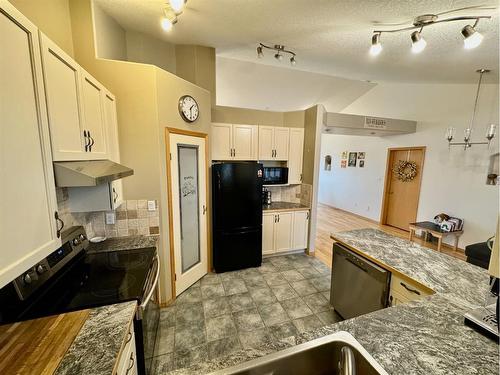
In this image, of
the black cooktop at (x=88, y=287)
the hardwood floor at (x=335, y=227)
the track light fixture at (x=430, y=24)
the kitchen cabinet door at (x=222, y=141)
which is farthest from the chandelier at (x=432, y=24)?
the hardwood floor at (x=335, y=227)

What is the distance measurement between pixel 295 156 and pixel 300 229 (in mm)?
1301

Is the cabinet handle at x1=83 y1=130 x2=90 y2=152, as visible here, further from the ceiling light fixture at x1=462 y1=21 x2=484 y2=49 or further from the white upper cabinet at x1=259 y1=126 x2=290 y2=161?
the ceiling light fixture at x1=462 y1=21 x2=484 y2=49

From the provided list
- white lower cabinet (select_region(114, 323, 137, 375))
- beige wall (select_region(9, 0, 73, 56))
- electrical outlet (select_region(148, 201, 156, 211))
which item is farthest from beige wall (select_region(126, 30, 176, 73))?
white lower cabinet (select_region(114, 323, 137, 375))

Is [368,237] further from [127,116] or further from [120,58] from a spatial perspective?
[120,58]

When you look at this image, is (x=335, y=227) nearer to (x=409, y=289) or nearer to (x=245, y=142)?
(x=245, y=142)

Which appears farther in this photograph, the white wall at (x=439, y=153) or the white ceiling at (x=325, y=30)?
the white wall at (x=439, y=153)

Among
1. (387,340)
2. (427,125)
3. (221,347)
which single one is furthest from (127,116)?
(427,125)

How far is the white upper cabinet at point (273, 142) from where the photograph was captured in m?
3.68

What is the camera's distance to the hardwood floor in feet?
13.5

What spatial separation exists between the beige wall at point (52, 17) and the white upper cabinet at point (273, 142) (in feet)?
8.23

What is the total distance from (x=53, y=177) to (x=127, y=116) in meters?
1.21

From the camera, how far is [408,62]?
288 centimetres

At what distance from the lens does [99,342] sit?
1.03m

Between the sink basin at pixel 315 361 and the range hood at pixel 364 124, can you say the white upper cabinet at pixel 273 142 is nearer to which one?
the range hood at pixel 364 124
